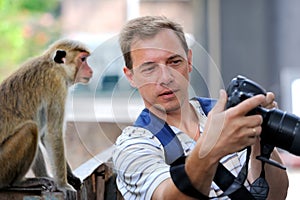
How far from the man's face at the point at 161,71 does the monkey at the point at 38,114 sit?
0.92 meters

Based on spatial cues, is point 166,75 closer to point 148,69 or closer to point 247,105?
point 148,69

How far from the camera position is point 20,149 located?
274cm

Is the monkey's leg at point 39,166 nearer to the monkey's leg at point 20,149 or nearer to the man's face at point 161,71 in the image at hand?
the monkey's leg at point 20,149

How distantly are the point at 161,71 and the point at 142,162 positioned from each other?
0.70 feet

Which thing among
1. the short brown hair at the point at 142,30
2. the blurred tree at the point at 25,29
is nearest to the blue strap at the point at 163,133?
the short brown hair at the point at 142,30

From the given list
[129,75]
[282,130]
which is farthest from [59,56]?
[282,130]

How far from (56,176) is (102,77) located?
1.19m

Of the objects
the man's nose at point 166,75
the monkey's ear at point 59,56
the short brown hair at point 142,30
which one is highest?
the short brown hair at point 142,30

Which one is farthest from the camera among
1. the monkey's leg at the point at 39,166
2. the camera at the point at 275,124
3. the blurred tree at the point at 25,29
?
the blurred tree at the point at 25,29

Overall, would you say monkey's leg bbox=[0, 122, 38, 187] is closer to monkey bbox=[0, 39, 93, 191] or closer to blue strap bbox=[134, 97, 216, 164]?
monkey bbox=[0, 39, 93, 191]

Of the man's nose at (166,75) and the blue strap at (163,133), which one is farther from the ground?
the man's nose at (166,75)

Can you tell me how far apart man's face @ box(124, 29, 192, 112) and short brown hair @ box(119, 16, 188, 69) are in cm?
1

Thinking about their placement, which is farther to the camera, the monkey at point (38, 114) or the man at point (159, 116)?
the monkey at point (38, 114)

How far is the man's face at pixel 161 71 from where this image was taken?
1.69 metres
